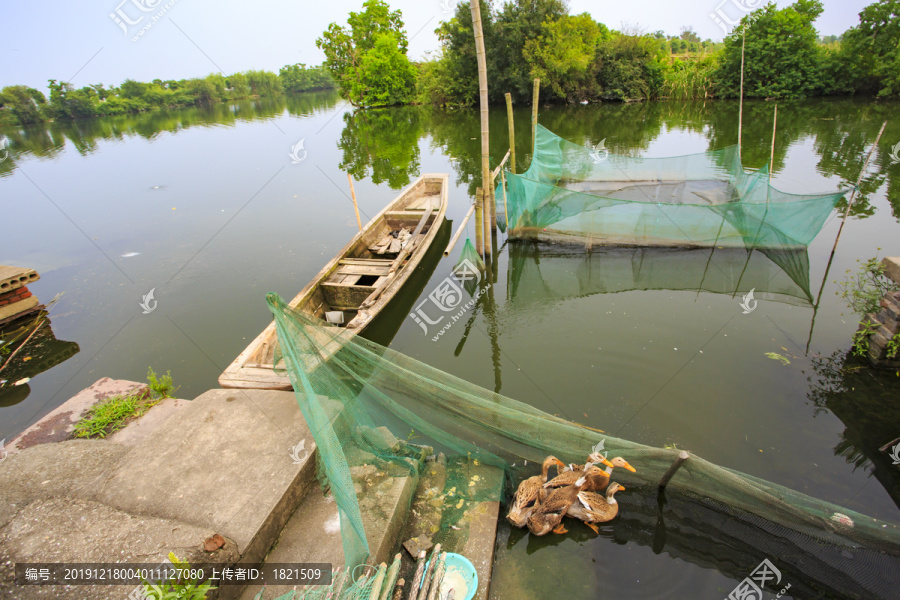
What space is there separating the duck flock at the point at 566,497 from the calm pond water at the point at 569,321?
6.8 inches

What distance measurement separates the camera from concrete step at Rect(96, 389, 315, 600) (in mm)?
2855

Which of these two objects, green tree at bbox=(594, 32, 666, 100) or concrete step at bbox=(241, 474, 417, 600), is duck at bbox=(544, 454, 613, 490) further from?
green tree at bbox=(594, 32, 666, 100)

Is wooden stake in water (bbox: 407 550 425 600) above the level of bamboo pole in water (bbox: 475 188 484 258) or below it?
below

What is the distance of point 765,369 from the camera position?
5.12 m

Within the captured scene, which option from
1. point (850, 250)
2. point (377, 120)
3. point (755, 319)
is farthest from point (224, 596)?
point (377, 120)

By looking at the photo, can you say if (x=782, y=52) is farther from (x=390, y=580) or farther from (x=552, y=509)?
(x=390, y=580)

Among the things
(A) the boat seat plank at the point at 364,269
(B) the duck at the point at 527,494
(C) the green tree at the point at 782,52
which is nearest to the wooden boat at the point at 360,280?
(A) the boat seat plank at the point at 364,269

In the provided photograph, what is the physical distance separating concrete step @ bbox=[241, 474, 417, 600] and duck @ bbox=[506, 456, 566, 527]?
2.87 ft

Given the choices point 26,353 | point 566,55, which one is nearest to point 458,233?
point 26,353

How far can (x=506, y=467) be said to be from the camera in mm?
3693

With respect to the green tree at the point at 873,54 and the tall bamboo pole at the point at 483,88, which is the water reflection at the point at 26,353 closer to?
the tall bamboo pole at the point at 483,88

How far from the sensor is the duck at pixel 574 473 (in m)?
3.36

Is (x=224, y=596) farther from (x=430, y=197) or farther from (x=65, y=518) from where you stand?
(x=430, y=197)

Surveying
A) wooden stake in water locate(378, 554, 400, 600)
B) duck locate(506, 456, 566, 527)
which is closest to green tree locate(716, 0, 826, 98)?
duck locate(506, 456, 566, 527)
